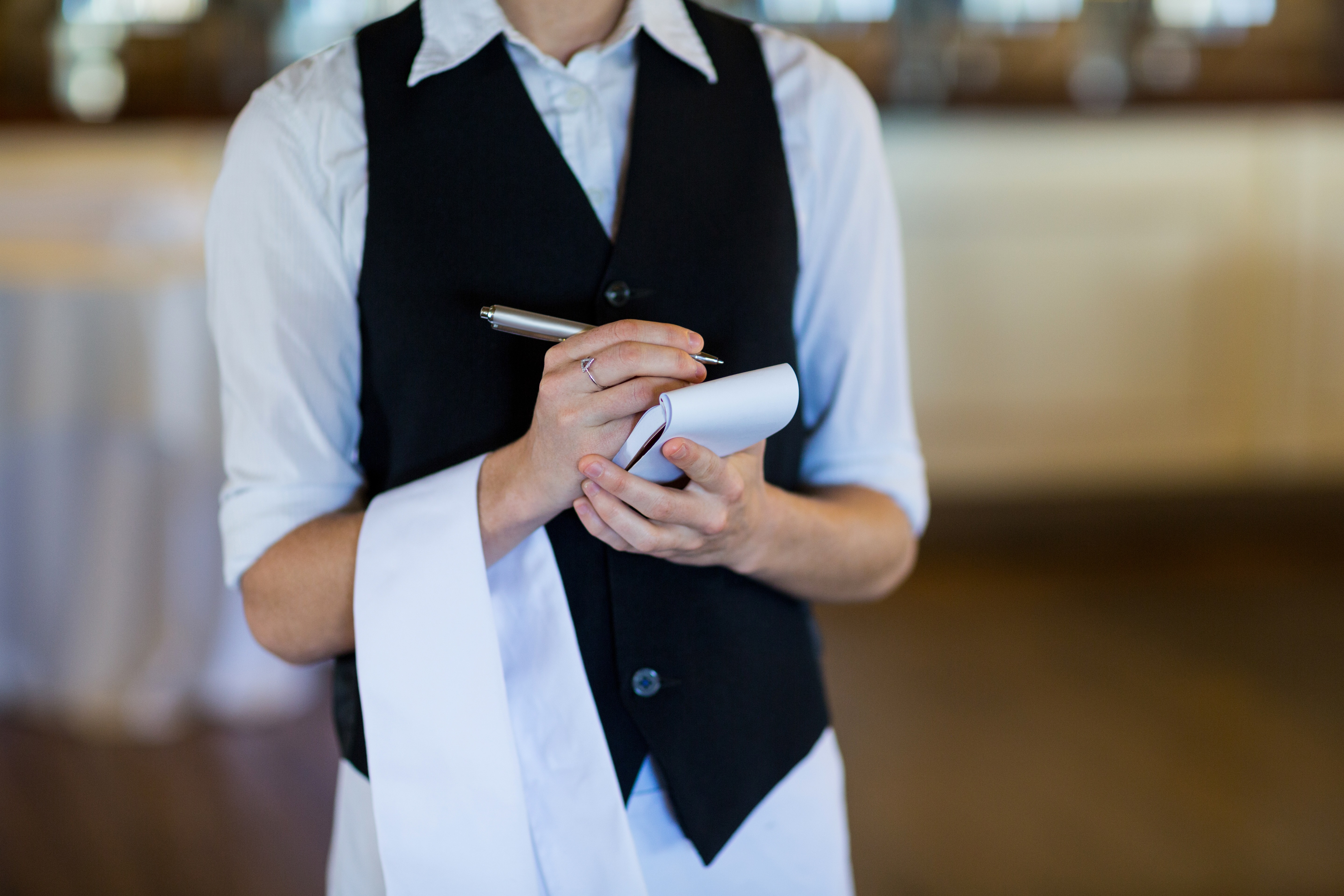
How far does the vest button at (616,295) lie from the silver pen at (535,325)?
3.4 inches

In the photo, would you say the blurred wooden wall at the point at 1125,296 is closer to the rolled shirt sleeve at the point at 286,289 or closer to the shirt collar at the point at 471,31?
the shirt collar at the point at 471,31

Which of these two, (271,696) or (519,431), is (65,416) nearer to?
(271,696)

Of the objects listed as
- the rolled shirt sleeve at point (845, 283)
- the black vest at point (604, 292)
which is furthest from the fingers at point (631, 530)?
the rolled shirt sleeve at point (845, 283)

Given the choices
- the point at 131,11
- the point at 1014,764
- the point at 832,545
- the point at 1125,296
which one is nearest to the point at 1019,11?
the point at 1125,296

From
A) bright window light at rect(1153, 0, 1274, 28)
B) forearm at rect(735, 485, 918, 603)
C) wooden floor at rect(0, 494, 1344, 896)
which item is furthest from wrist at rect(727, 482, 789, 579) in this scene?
bright window light at rect(1153, 0, 1274, 28)

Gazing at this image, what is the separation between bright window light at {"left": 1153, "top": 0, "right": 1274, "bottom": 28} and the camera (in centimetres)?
373

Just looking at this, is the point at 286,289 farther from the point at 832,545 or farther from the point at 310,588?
the point at 832,545

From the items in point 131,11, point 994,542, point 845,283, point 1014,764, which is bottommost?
point 994,542

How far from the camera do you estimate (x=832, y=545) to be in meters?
0.81

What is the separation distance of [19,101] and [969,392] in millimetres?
2836

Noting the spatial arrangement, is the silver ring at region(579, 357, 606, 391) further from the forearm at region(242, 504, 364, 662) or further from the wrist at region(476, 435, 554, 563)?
the forearm at region(242, 504, 364, 662)

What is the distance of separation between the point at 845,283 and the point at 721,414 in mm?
297

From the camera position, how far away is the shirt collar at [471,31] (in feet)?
2.55

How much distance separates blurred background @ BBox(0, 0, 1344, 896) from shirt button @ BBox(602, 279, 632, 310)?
1447 mm
